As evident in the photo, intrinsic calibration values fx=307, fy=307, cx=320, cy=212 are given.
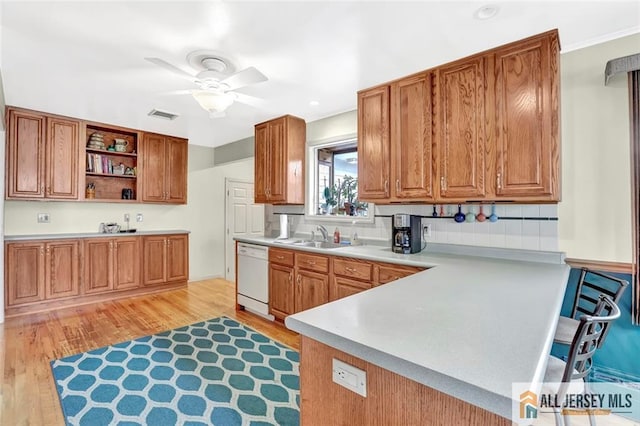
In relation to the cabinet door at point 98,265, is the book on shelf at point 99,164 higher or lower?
higher

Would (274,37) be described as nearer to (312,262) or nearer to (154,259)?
(312,262)

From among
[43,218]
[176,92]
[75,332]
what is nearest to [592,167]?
[176,92]

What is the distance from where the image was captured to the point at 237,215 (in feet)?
20.1

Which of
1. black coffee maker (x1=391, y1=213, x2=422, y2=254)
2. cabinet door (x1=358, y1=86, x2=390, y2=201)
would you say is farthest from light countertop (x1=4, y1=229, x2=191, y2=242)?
black coffee maker (x1=391, y1=213, x2=422, y2=254)

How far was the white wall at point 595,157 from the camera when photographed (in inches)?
83.0

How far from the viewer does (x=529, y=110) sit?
83.8 inches

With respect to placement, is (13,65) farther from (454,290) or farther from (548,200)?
(548,200)

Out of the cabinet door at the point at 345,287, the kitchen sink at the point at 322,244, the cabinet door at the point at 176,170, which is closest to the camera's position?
the cabinet door at the point at 345,287

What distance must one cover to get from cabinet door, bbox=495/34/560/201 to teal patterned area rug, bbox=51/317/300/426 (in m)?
2.20

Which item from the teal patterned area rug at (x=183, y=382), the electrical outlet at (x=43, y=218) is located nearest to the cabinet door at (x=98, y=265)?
the electrical outlet at (x=43, y=218)

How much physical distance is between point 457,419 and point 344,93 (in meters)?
3.11

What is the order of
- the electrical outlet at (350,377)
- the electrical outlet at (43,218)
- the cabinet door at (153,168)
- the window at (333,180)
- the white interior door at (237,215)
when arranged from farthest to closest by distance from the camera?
1. the white interior door at (237,215)
2. the cabinet door at (153,168)
3. the electrical outlet at (43,218)
4. the window at (333,180)
5. the electrical outlet at (350,377)

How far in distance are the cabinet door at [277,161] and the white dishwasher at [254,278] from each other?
2.45 feet

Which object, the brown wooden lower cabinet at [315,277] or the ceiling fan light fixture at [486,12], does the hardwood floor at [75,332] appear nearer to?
the brown wooden lower cabinet at [315,277]
